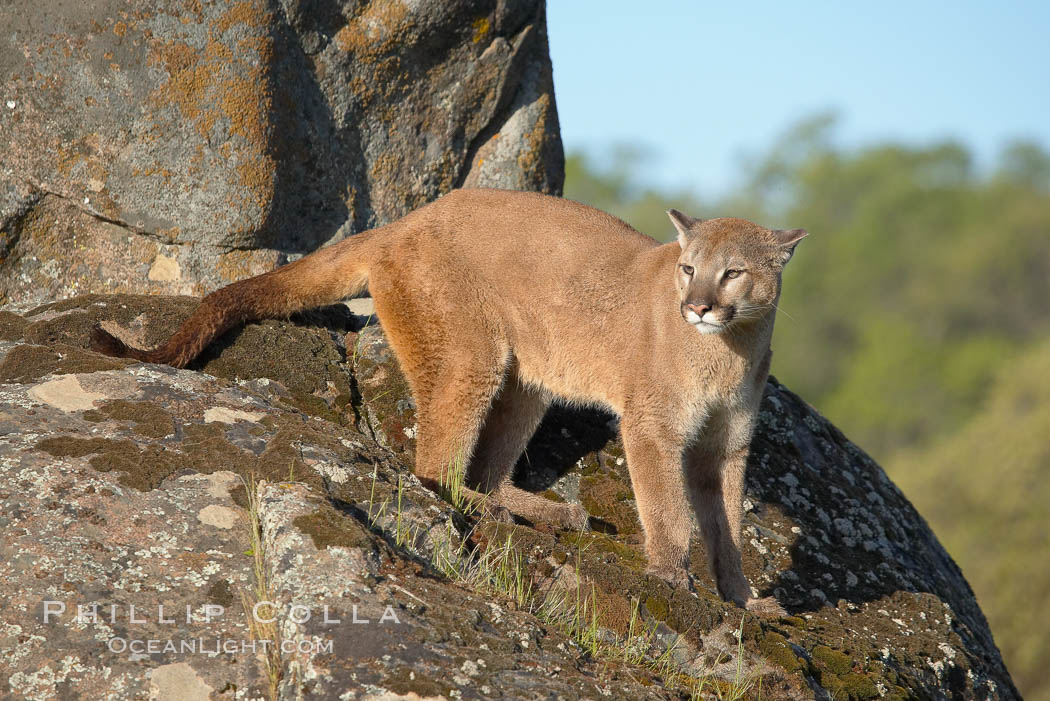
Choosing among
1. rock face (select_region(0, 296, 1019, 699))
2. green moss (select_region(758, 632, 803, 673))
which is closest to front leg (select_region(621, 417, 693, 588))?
rock face (select_region(0, 296, 1019, 699))

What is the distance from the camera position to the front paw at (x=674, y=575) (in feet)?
18.5

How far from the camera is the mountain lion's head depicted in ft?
19.1

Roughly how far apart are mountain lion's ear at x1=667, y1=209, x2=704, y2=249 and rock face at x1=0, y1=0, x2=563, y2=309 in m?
2.41

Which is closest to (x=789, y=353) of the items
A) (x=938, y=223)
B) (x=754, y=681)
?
(x=938, y=223)

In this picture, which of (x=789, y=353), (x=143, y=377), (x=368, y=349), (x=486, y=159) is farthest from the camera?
(x=789, y=353)

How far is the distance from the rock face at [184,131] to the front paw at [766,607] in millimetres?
3740

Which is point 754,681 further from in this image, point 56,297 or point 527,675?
point 56,297

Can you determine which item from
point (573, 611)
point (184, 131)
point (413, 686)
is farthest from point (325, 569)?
point (184, 131)

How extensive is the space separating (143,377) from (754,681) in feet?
10.3

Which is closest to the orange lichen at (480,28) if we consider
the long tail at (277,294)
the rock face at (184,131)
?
the rock face at (184,131)

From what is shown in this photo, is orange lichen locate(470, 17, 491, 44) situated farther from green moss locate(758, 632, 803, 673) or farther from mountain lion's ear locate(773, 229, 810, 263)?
green moss locate(758, 632, 803, 673)

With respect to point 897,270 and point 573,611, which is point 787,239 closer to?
point 573,611

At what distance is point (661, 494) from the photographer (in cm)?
595

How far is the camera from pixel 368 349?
6770mm
